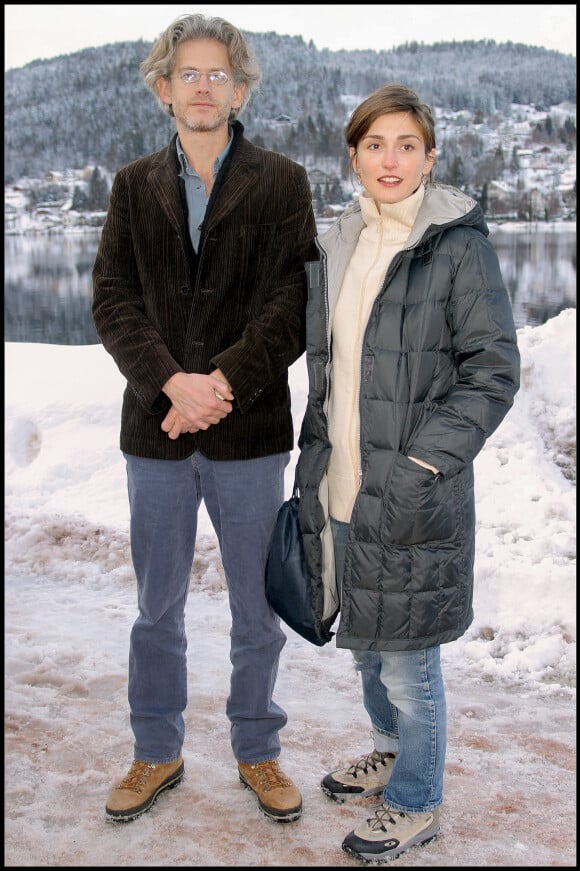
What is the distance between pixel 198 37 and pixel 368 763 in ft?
6.58

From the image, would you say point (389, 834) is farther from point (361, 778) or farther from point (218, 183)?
point (218, 183)

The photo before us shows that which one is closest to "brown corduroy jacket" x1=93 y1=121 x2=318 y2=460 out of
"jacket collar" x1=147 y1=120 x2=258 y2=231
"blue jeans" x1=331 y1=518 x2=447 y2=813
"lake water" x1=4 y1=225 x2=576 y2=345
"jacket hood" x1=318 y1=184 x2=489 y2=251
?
"jacket collar" x1=147 y1=120 x2=258 y2=231

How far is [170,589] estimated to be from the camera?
231 centimetres

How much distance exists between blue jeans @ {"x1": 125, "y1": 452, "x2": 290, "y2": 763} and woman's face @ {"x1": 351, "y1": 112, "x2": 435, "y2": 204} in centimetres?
75

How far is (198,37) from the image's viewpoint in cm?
213

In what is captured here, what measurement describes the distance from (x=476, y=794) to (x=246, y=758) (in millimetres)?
650

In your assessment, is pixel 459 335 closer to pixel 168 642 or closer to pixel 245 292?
pixel 245 292

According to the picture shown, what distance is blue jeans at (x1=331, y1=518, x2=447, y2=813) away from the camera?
6.70 ft

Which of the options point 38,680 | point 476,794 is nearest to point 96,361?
point 38,680

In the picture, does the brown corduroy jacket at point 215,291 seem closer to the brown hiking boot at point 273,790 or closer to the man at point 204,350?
the man at point 204,350

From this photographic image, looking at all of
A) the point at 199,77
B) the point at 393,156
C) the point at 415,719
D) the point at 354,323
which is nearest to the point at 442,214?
the point at 393,156

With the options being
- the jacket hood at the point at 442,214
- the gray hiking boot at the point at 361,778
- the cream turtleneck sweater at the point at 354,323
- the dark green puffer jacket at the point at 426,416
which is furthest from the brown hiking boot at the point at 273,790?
the jacket hood at the point at 442,214

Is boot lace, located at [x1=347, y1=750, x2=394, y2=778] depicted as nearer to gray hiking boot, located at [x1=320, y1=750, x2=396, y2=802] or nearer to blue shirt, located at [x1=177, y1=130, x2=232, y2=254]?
gray hiking boot, located at [x1=320, y1=750, x2=396, y2=802]

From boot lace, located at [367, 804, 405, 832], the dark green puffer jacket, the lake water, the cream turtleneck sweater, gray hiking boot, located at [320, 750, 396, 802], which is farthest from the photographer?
the lake water
